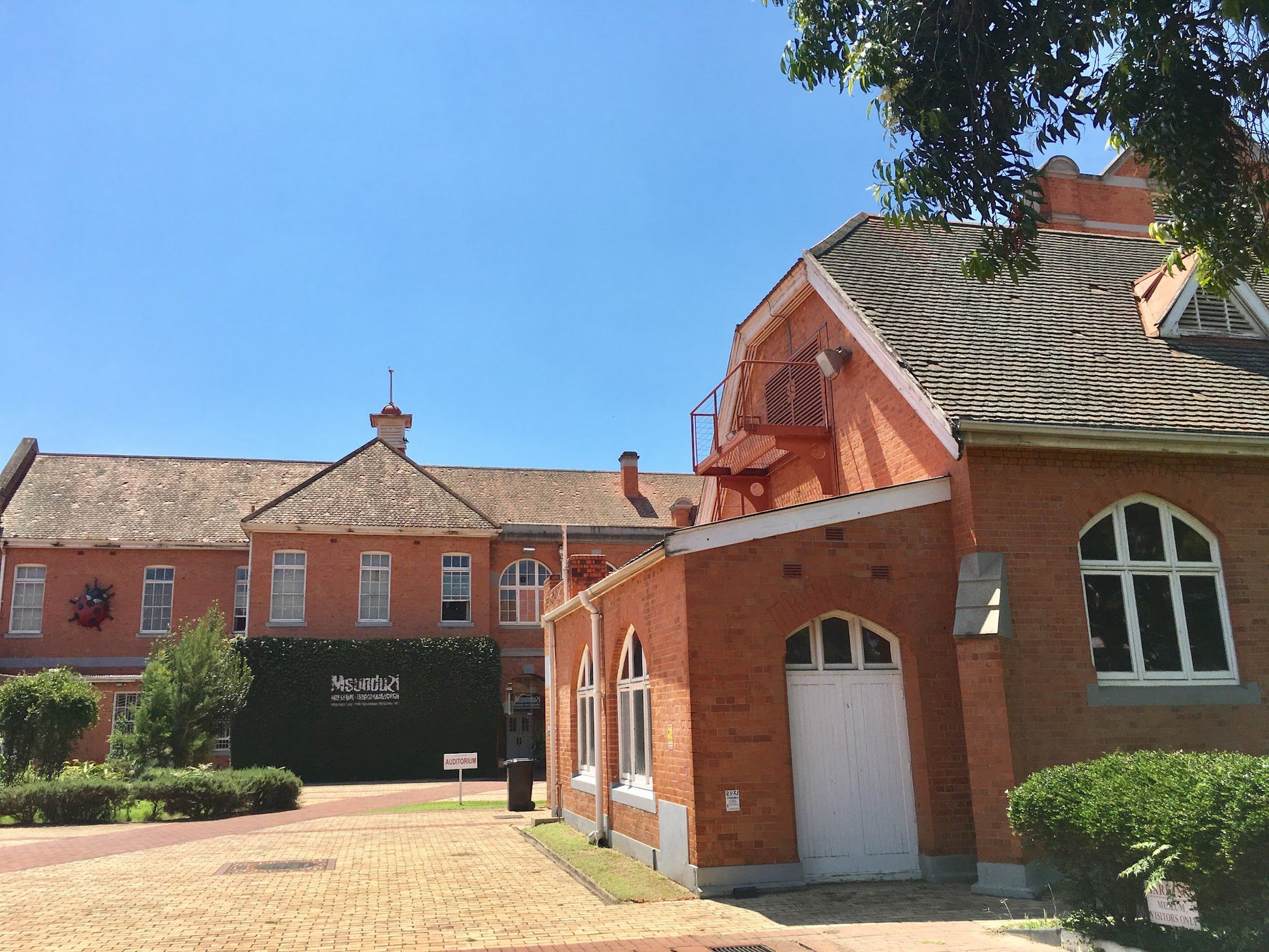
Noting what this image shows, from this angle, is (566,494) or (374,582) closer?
(374,582)

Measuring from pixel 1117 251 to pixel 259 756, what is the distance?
26.1 meters

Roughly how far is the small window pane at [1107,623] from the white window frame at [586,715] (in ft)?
22.6

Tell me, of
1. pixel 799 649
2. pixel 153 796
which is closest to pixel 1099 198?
pixel 799 649

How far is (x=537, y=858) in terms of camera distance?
13.5 metres

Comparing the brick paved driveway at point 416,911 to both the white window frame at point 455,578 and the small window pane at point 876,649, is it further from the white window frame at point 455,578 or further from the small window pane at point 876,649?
the white window frame at point 455,578

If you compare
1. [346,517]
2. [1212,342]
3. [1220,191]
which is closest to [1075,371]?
[1212,342]

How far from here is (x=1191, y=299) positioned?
14047 mm

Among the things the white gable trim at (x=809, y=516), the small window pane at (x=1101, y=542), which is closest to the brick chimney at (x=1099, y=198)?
the small window pane at (x=1101, y=542)

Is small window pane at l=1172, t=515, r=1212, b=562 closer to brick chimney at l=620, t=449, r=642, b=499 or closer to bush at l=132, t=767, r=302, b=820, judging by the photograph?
bush at l=132, t=767, r=302, b=820

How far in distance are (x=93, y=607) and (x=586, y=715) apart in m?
25.7

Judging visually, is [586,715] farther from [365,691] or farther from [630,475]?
[630,475]

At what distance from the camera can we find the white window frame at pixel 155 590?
35000mm

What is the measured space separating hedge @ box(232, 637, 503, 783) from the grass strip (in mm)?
16927

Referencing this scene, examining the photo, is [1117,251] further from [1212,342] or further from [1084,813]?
[1084,813]
